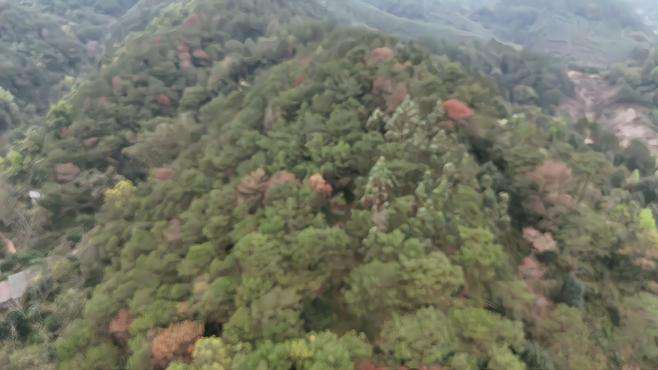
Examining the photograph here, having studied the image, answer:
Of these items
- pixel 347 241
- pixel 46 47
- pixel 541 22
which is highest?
pixel 347 241

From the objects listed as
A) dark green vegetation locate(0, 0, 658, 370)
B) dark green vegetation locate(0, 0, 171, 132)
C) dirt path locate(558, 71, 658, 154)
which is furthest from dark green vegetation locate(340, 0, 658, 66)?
dark green vegetation locate(0, 0, 658, 370)

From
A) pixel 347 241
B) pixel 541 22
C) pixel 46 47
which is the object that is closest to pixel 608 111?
pixel 347 241

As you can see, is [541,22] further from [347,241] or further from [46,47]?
[347,241]

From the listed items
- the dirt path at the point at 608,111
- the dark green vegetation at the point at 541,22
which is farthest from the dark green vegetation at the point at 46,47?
the dirt path at the point at 608,111

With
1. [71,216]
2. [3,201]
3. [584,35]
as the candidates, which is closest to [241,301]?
[71,216]

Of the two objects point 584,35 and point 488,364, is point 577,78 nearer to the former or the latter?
point 584,35
